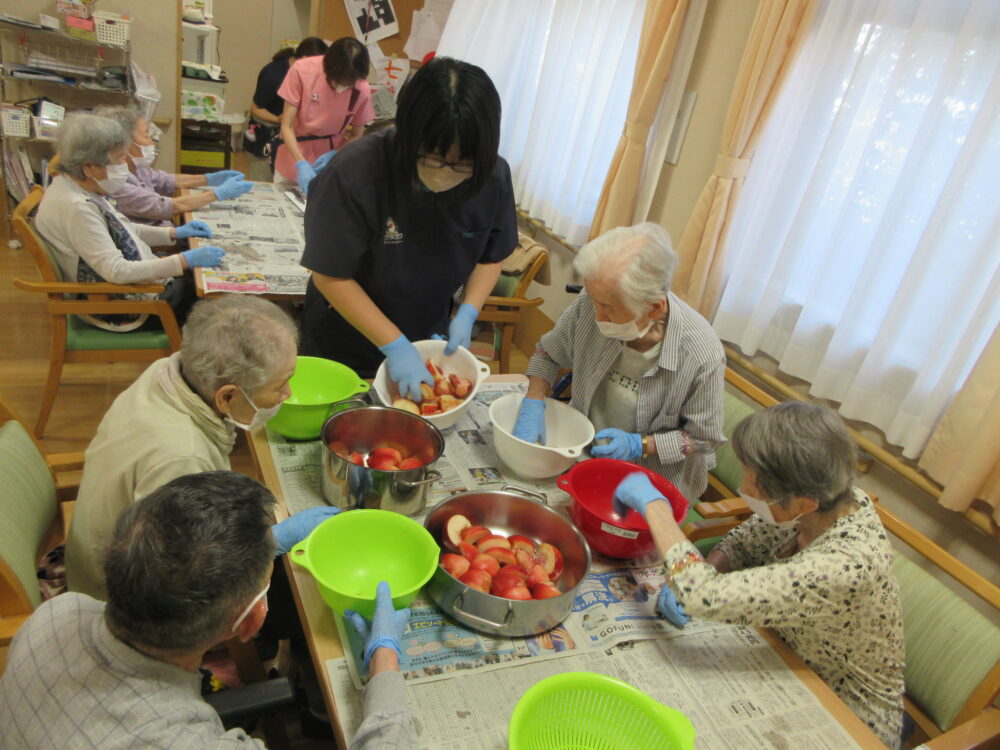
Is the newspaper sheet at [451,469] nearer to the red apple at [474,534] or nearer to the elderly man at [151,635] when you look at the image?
the red apple at [474,534]

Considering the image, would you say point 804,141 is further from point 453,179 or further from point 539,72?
point 539,72

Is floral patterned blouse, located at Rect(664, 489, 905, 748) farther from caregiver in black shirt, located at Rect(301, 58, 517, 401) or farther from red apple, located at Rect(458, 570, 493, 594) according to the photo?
caregiver in black shirt, located at Rect(301, 58, 517, 401)

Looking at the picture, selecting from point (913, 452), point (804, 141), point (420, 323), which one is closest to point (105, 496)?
point (420, 323)

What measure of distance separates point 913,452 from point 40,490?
7.79 feet

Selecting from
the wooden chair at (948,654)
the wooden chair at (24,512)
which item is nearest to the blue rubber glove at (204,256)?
the wooden chair at (24,512)

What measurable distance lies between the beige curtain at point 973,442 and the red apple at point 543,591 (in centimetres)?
134

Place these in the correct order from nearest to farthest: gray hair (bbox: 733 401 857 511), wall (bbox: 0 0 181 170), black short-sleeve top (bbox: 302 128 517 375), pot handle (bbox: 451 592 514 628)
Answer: pot handle (bbox: 451 592 514 628) → gray hair (bbox: 733 401 857 511) → black short-sleeve top (bbox: 302 128 517 375) → wall (bbox: 0 0 181 170)

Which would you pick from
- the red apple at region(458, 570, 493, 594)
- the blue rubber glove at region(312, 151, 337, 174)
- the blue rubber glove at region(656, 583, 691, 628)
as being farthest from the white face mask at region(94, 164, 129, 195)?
the blue rubber glove at region(656, 583, 691, 628)

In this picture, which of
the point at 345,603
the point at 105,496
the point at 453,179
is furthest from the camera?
the point at 453,179

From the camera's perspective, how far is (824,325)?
2.30 meters

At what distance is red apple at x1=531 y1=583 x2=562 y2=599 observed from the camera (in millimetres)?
1214

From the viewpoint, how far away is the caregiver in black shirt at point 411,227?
59.4 inches

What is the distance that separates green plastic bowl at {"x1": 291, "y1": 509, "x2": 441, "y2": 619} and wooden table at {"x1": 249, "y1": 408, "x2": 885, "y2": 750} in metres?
0.05

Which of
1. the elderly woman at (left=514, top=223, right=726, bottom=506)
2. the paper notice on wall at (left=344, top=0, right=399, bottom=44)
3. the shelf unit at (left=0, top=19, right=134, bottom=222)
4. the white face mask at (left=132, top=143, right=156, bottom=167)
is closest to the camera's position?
the elderly woman at (left=514, top=223, right=726, bottom=506)
